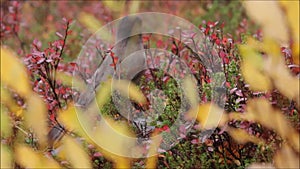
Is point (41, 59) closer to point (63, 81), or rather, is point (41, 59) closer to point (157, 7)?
point (63, 81)

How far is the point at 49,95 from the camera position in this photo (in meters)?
3.97

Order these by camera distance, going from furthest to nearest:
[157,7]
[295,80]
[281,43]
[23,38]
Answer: [157,7]
[23,38]
[281,43]
[295,80]

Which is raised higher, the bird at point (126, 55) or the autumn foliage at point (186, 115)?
the bird at point (126, 55)

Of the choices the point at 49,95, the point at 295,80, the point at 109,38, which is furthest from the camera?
the point at 109,38

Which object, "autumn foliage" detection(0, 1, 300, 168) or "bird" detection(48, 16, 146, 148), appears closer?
"autumn foliage" detection(0, 1, 300, 168)

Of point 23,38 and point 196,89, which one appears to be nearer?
point 196,89

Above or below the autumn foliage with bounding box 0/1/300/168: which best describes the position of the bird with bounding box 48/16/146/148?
above

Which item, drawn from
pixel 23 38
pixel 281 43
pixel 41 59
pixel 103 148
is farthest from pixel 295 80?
pixel 23 38

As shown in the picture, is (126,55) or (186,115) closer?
(186,115)

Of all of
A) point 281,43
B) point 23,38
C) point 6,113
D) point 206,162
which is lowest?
point 206,162

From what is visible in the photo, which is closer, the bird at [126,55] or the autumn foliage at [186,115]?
the autumn foliage at [186,115]

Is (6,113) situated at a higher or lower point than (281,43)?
lower

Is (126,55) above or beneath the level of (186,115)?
above

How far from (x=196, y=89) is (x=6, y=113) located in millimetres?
1461
